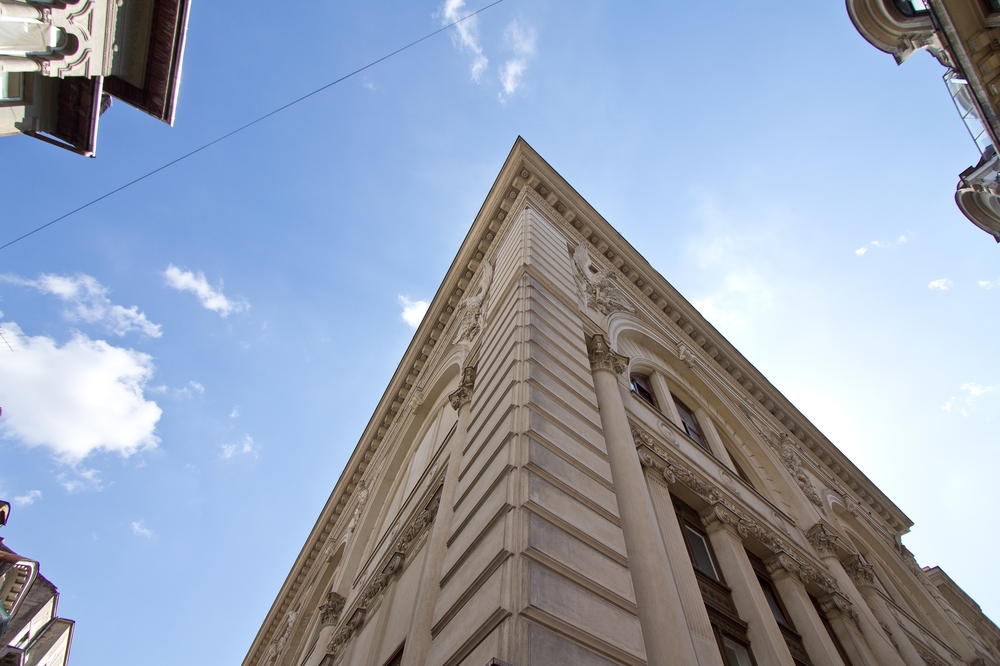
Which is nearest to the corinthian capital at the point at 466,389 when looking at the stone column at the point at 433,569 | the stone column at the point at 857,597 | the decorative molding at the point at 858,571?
the stone column at the point at 433,569

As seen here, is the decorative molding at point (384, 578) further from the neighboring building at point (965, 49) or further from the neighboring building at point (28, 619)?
the neighboring building at point (28, 619)

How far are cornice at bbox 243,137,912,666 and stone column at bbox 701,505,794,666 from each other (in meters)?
9.46

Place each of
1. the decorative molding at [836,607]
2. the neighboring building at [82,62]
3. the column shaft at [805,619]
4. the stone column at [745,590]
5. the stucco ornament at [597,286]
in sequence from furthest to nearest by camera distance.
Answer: the stucco ornament at [597,286] → the decorative molding at [836,607] → the column shaft at [805,619] → the stone column at [745,590] → the neighboring building at [82,62]

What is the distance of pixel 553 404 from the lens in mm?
7820

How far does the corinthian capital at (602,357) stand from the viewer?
447 inches

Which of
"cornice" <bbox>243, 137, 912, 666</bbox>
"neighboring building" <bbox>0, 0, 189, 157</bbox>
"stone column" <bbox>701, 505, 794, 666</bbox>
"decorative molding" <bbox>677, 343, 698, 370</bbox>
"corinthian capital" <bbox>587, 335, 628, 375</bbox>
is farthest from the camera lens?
"cornice" <bbox>243, 137, 912, 666</bbox>

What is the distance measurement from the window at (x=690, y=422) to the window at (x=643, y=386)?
125cm

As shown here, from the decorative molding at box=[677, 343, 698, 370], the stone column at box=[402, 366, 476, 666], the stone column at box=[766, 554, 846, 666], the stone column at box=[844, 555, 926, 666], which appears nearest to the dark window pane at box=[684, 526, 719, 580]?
A: the stone column at box=[766, 554, 846, 666]

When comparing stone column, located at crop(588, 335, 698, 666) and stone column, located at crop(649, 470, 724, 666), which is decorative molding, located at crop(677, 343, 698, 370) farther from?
stone column, located at crop(649, 470, 724, 666)

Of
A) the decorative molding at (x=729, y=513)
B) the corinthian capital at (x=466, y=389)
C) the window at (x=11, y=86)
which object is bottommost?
the decorative molding at (x=729, y=513)

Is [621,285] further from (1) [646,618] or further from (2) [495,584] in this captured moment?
(2) [495,584]

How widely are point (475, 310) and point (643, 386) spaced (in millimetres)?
5866

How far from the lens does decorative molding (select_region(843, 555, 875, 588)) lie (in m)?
14.6

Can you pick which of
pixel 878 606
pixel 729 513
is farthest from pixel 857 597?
pixel 729 513
